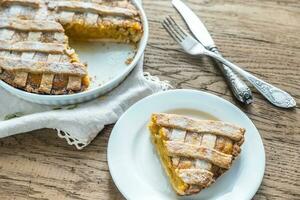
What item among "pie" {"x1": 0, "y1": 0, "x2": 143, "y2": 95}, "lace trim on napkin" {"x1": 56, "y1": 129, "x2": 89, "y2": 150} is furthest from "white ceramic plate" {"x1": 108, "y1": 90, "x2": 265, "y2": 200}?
"pie" {"x1": 0, "y1": 0, "x2": 143, "y2": 95}

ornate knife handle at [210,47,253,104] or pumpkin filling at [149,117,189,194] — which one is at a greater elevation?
ornate knife handle at [210,47,253,104]

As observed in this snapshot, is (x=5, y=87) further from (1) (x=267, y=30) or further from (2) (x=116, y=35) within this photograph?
(1) (x=267, y=30)

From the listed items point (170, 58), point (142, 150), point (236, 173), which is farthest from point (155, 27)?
point (236, 173)

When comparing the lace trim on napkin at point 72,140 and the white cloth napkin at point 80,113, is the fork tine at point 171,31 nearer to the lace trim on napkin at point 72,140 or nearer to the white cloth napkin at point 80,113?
the white cloth napkin at point 80,113

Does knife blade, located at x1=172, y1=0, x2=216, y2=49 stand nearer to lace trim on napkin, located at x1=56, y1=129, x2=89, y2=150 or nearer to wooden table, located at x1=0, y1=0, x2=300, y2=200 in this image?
wooden table, located at x1=0, y1=0, x2=300, y2=200

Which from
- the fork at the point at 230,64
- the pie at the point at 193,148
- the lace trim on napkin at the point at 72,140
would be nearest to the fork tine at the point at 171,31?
the fork at the point at 230,64

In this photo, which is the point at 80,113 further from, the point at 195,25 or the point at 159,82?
the point at 195,25
